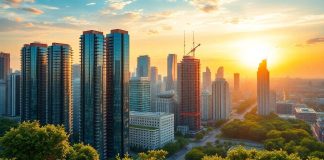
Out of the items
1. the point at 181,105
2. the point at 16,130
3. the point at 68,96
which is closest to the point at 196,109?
the point at 181,105

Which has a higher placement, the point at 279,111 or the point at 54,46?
the point at 54,46

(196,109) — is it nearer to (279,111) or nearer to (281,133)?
(281,133)

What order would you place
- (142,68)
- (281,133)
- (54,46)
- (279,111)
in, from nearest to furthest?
(54,46)
(281,133)
(279,111)
(142,68)

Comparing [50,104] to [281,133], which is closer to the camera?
[50,104]

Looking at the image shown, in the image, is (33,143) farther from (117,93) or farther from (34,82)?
(34,82)

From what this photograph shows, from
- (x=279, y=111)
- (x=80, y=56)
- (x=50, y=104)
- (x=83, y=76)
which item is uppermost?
(x=80, y=56)

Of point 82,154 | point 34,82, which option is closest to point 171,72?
point 34,82

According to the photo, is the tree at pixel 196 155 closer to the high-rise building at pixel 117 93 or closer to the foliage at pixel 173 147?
the foliage at pixel 173 147

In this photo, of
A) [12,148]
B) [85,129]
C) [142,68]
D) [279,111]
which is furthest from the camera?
[142,68]
